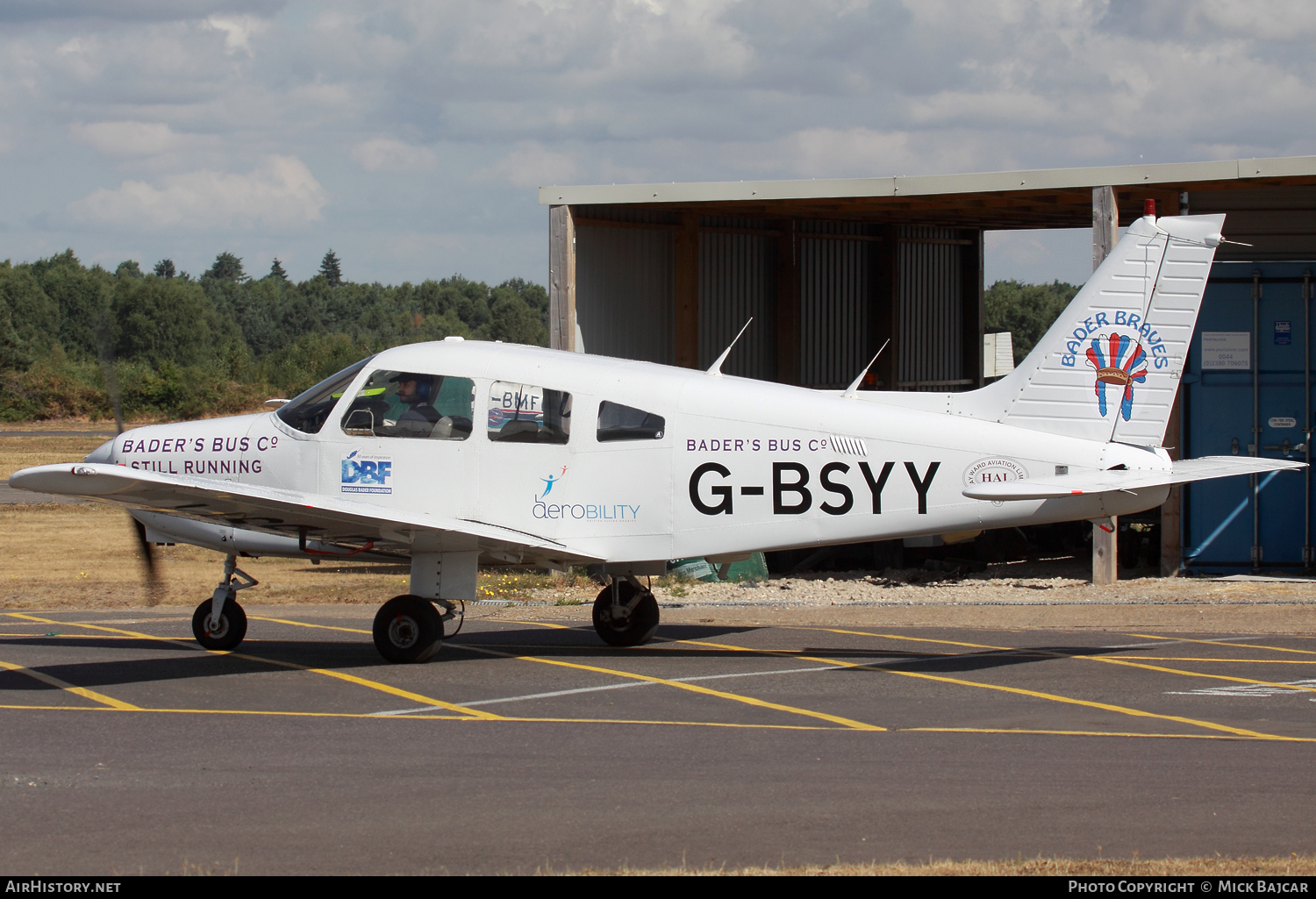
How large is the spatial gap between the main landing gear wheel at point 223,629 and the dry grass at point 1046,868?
719 centimetres

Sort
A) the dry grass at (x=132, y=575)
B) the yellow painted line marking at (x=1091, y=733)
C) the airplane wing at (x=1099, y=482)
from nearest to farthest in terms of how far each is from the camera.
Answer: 1. the yellow painted line marking at (x=1091, y=733)
2. the airplane wing at (x=1099, y=482)
3. the dry grass at (x=132, y=575)

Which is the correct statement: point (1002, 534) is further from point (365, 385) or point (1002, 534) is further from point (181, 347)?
point (181, 347)

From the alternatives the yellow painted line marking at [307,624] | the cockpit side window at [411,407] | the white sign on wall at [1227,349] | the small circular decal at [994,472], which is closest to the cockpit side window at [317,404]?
the cockpit side window at [411,407]

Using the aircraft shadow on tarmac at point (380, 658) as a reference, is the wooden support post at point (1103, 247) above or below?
above

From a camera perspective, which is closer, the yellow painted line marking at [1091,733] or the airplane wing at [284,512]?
the yellow painted line marking at [1091,733]

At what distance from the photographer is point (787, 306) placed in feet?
74.3

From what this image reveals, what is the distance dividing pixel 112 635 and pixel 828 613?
7481 millimetres

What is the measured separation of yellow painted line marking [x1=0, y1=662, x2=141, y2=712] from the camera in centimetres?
980

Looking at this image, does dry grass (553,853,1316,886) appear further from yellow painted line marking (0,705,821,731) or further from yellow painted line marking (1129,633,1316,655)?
yellow painted line marking (1129,633,1316,655)

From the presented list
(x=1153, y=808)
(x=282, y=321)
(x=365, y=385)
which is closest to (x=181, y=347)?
(x=282, y=321)

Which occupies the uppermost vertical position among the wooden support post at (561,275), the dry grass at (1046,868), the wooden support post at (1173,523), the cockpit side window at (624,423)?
the wooden support post at (561,275)

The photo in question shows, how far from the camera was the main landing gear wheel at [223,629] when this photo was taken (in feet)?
39.9

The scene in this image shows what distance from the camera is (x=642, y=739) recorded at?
8570 mm

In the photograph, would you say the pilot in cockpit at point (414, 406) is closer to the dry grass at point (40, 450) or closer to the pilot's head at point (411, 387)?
the pilot's head at point (411, 387)
